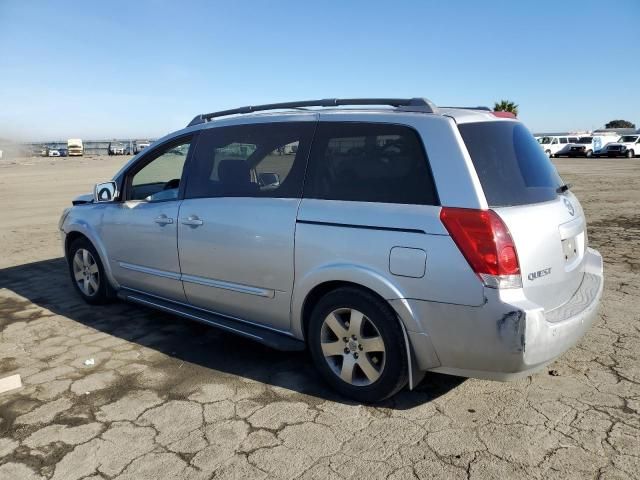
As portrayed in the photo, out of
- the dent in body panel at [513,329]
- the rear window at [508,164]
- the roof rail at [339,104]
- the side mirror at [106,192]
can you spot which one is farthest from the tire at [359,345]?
the side mirror at [106,192]

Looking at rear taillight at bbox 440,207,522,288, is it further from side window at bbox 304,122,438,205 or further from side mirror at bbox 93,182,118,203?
side mirror at bbox 93,182,118,203

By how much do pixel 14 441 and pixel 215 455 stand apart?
117cm

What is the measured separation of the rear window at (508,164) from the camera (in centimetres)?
282

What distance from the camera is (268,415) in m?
3.05

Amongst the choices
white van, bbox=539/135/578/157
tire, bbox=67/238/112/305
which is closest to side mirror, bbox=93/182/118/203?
tire, bbox=67/238/112/305

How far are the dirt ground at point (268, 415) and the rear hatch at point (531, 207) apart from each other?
72 centimetres

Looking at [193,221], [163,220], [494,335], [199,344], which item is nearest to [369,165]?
[494,335]

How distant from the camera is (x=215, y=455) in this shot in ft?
8.71

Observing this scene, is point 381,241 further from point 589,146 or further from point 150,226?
point 589,146

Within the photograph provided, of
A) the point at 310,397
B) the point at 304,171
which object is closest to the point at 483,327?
the point at 310,397

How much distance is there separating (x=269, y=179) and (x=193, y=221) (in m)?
0.73

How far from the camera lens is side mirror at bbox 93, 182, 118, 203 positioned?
4.68m

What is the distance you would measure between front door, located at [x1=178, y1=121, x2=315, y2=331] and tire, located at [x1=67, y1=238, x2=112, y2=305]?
144cm

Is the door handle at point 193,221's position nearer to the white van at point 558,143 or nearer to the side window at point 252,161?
the side window at point 252,161
